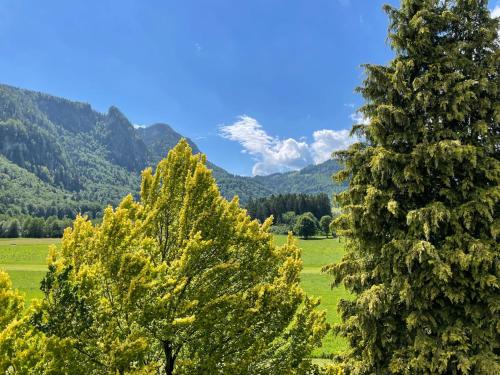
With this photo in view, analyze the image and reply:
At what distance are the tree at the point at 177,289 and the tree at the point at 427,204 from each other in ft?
7.54

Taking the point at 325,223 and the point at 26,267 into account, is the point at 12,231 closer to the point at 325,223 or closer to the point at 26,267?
the point at 26,267

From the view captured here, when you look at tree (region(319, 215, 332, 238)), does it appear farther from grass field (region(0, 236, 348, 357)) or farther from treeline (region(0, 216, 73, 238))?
treeline (region(0, 216, 73, 238))

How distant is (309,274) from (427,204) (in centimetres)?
4416

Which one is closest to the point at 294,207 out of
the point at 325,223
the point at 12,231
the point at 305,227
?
the point at 325,223

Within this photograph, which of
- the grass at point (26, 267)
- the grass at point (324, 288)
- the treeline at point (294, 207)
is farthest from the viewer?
the treeline at point (294, 207)

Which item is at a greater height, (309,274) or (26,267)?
(26,267)

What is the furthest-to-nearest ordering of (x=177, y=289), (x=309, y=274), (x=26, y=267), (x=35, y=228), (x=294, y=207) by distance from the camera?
1. (x=294, y=207)
2. (x=35, y=228)
3. (x=26, y=267)
4. (x=309, y=274)
5. (x=177, y=289)

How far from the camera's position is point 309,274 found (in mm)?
Answer: 52656

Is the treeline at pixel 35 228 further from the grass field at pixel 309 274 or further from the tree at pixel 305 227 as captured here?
the tree at pixel 305 227

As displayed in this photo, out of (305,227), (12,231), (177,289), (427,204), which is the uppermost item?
(12,231)

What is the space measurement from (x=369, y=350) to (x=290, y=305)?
3199 millimetres

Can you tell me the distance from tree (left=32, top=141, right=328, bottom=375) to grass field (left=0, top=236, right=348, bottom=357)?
4.85 metres

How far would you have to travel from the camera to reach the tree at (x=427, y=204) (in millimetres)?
9438

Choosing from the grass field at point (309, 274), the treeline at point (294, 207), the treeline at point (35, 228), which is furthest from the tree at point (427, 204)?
the treeline at point (35, 228)
